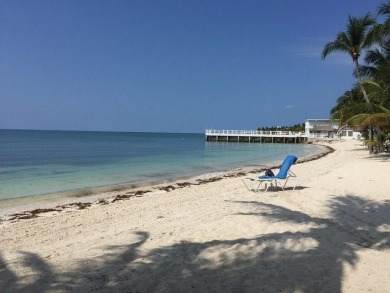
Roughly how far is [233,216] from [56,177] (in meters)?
11.7

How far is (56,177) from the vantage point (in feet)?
52.4

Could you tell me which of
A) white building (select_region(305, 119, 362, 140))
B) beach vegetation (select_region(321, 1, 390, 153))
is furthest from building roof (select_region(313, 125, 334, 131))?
beach vegetation (select_region(321, 1, 390, 153))

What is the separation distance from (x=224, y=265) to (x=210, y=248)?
0.60 m

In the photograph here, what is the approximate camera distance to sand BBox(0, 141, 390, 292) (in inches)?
143

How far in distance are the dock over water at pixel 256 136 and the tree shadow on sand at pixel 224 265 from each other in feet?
195

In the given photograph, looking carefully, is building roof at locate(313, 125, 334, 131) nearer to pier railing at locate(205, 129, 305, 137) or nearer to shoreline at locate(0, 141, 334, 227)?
pier railing at locate(205, 129, 305, 137)

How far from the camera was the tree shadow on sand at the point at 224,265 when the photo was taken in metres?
3.56

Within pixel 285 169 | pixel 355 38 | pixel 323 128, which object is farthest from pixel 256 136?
pixel 285 169

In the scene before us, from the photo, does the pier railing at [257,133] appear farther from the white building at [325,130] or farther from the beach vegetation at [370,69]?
the beach vegetation at [370,69]

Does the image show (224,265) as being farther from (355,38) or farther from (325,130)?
(325,130)

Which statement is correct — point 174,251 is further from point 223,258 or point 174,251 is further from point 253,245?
point 253,245

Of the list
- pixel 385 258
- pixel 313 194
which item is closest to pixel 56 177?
pixel 313 194

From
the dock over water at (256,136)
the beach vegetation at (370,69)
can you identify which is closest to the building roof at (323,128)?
the dock over water at (256,136)

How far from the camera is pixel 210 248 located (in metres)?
4.67
